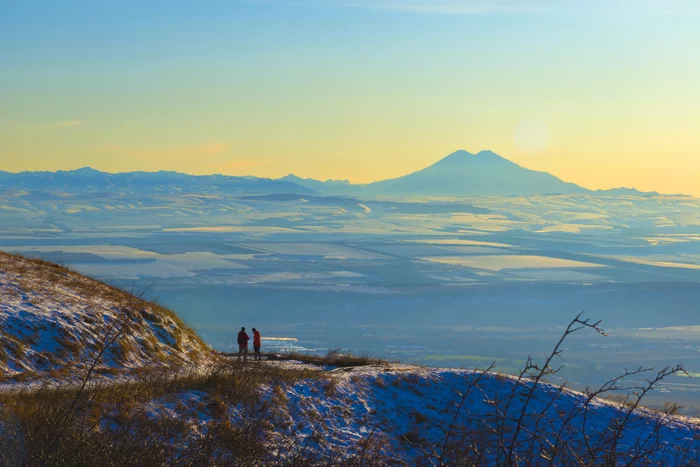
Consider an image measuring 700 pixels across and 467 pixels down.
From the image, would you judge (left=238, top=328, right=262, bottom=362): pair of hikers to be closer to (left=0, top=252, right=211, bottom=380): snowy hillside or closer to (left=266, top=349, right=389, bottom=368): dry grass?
(left=0, top=252, right=211, bottom=380): snowy hillside

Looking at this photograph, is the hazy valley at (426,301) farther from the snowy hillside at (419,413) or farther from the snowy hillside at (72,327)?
the snowy hillside at (419,413)

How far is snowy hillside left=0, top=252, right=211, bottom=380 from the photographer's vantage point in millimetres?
19172

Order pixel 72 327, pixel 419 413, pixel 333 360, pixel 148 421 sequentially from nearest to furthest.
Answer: pixel 148 421 → pixel 419 413 → pixel 72 327 → pixel 333 360

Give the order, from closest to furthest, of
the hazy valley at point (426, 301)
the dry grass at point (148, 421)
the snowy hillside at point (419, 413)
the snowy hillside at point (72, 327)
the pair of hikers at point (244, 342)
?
the dry grass at point (148, 421), the snowy hillside at point (419, 413), the snowy hillside at point (72, 327), the pair of hikers at point (244, 342), the hazy valley at point (426, 301)

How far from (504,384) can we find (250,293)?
10768 centimetres

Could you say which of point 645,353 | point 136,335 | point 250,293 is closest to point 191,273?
point 250,293

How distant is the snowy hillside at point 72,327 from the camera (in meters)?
19.2

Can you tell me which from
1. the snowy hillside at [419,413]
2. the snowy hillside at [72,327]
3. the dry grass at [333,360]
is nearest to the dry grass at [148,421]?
the snowy hillside at [419,413]

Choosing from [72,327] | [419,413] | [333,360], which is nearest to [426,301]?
[333,360]

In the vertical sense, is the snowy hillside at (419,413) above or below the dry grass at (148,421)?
below

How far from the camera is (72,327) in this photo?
69.1 ft

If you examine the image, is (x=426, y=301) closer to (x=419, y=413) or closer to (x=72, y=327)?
(x=419, y=413)

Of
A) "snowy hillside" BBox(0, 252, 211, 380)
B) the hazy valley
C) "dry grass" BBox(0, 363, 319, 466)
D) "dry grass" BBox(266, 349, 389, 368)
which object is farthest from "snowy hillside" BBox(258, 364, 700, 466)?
the hazy valley

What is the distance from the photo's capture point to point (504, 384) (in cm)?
2327
